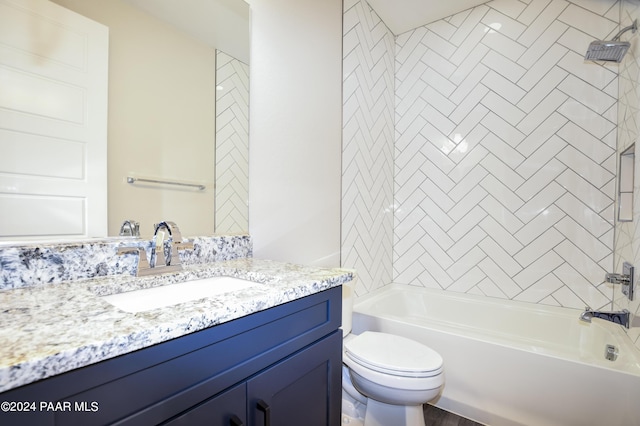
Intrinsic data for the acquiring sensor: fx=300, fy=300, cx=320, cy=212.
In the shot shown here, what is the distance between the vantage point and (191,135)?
1238mm

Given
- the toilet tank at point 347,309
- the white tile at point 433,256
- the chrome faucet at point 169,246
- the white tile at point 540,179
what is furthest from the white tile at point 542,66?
the chrome faucet at point 169,246

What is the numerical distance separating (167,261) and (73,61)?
2.26 ft

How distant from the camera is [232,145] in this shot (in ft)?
4.55

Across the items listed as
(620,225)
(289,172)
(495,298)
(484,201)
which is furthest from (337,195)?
(620,225)

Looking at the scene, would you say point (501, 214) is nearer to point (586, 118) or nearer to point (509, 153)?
point (509, 153)

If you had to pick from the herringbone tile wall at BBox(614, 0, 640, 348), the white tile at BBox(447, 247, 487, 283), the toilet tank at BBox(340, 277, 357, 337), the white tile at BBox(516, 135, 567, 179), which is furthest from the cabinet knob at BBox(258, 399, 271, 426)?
the white tile at BBox(516, 135, 567, 179)

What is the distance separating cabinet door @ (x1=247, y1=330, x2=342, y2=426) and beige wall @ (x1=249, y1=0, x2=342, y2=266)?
0.66 metres

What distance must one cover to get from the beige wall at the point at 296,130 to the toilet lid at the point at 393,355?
21.4 inches

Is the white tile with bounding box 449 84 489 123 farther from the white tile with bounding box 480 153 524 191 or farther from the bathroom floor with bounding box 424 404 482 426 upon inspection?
the bathroom floor with bounding box 424 404 482 426

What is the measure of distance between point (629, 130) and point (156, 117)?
7.78 ft

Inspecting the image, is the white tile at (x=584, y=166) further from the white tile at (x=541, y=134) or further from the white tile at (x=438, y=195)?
the white tile at (x=438, y=195)

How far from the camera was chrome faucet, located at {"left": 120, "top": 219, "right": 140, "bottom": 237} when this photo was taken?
102cm

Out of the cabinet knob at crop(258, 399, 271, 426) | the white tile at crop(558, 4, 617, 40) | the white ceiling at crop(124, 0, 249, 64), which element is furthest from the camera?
the white tile at crop(558, 4, 617, 40)

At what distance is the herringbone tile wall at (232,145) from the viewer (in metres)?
1.34
